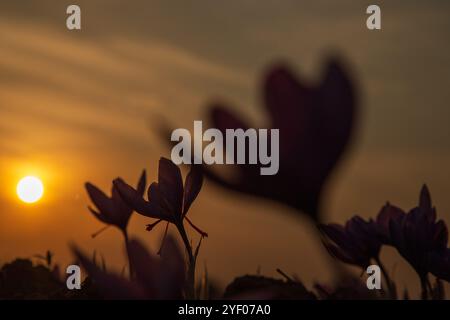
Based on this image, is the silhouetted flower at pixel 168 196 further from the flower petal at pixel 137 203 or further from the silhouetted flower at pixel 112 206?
the silhouetted flower at pixel 112 206

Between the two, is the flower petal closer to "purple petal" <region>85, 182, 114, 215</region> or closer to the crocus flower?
the crocus flower

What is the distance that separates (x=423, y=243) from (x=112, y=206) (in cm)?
70

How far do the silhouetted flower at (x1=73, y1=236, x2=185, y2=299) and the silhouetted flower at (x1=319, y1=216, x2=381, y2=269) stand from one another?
0.30 metres

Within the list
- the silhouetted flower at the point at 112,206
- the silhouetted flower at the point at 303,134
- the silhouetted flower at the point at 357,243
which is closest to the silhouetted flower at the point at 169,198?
the silhouetted flower at the point at 357,243

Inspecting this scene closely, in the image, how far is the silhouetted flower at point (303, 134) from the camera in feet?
1.16

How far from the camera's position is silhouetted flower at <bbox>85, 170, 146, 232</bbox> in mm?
1190

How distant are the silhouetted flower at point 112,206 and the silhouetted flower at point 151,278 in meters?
0.64

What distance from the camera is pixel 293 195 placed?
16.4 inches

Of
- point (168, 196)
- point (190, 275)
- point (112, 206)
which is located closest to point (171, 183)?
point (168, 196)

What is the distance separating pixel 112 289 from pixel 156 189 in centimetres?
31
